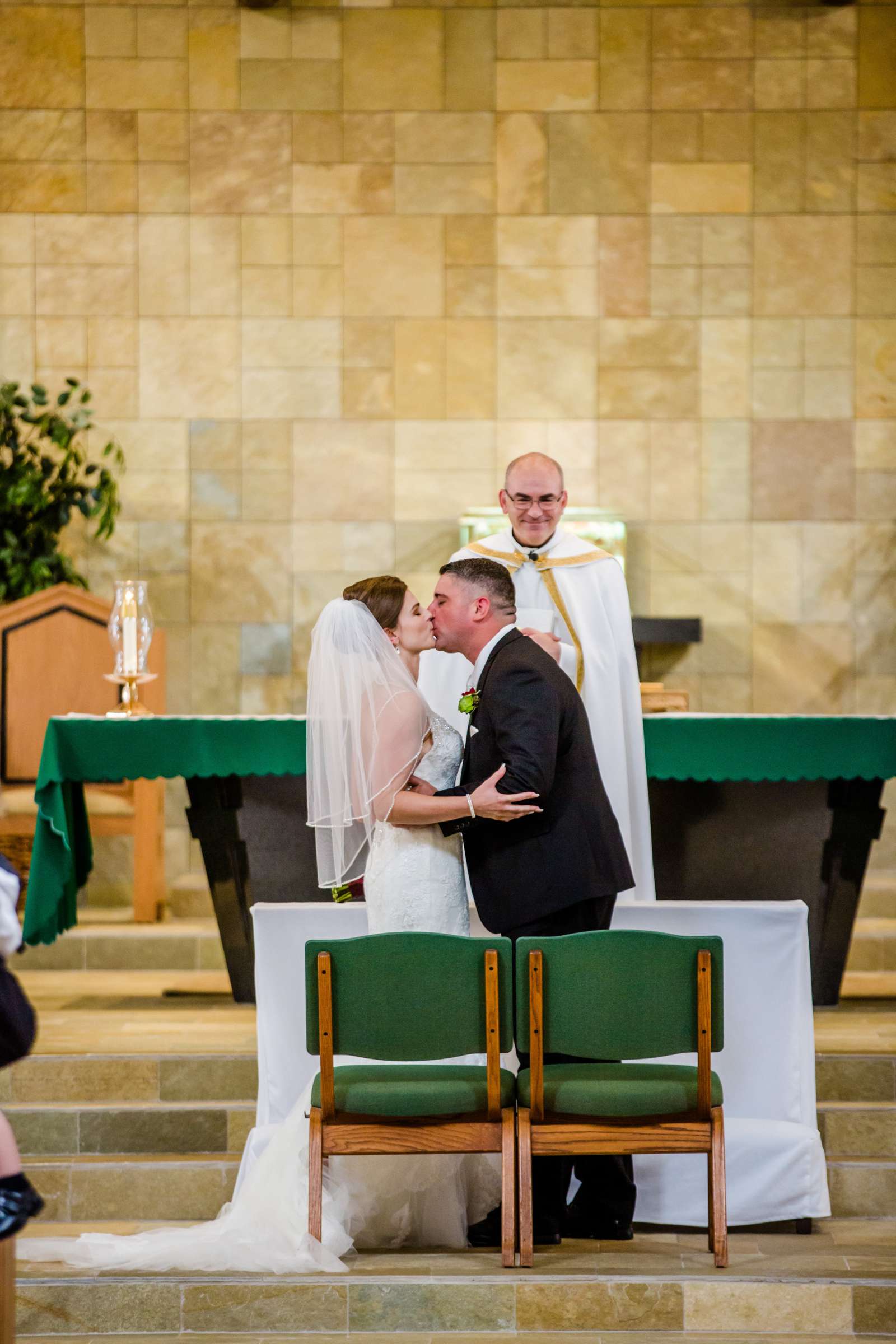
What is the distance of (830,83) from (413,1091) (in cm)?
657

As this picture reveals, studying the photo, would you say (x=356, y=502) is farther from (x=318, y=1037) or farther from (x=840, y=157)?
(x=318, y=1037)

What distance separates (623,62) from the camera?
812 cm

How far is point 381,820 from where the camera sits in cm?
386

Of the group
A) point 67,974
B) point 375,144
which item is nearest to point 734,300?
point 375,144

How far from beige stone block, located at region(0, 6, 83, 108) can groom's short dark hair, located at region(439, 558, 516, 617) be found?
5.47 m

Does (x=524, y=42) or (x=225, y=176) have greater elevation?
(x=524, y=42)

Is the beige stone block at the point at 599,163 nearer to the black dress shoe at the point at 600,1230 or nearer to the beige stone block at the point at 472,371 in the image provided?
the beige stone block at the point at 472,371

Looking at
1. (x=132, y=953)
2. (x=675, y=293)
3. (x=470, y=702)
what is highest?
(x=675, y=293)

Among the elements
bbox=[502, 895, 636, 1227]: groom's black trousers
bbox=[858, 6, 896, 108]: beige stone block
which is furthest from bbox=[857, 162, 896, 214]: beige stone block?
bbox=[502, 895, 636, 1227]: groom's black trousers

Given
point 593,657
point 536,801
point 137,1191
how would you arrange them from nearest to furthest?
point 536,801 → point 137,1191 → point 593,657

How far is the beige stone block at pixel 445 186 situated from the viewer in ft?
26.7

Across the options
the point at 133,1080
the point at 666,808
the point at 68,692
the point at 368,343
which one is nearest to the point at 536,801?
the point at 666,808

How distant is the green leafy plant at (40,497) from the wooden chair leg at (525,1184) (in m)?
4.73

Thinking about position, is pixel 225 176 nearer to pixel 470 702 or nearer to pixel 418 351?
pixel 418 351
